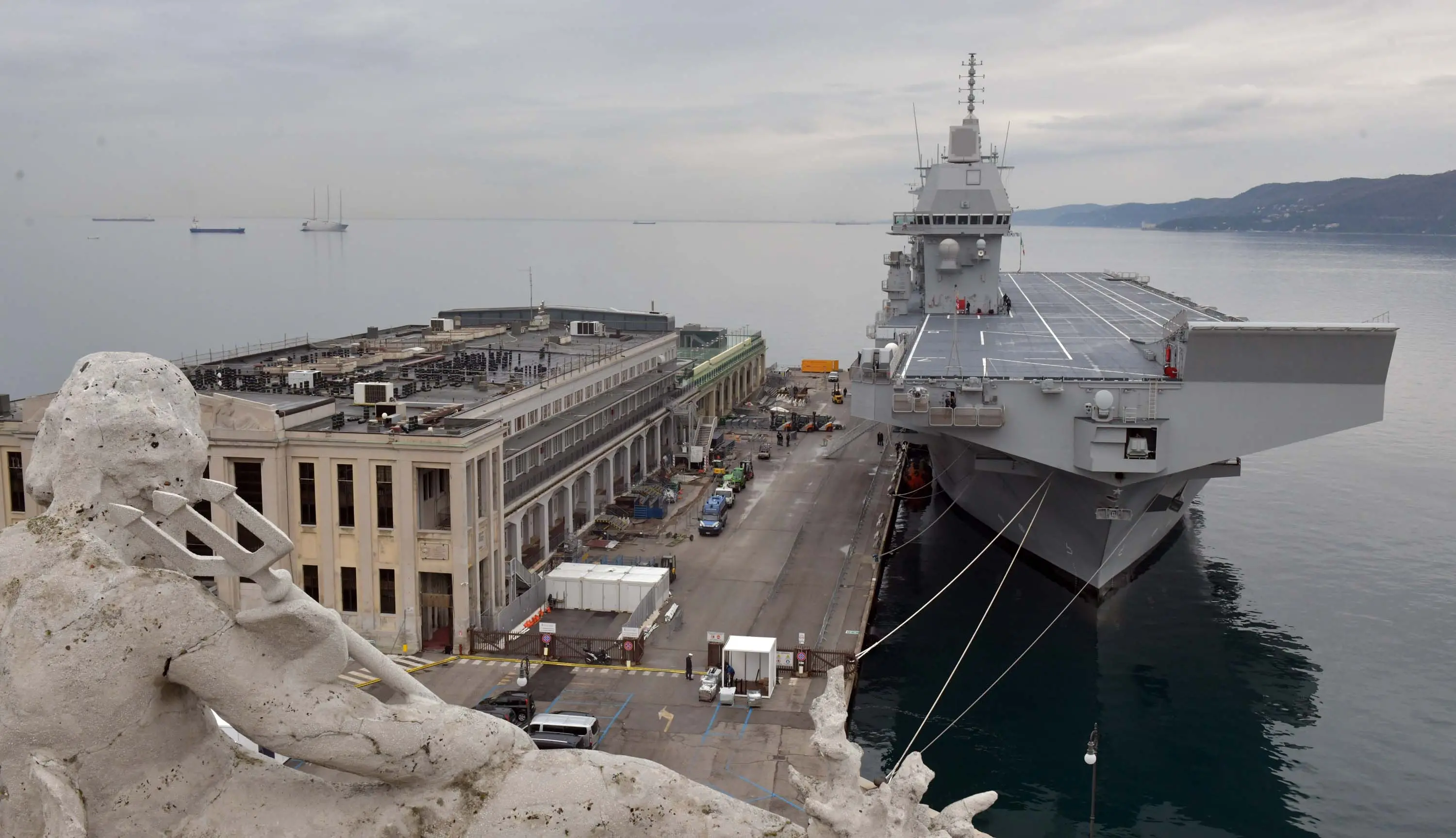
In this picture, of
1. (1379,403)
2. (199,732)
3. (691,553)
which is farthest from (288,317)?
(199,732)

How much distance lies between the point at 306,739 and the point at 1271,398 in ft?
77.7

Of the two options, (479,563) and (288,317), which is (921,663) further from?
(288,317)

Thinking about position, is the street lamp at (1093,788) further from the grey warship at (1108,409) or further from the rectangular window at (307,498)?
the rectangular window at (307,498)

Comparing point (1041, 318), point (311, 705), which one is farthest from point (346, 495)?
point (1041, 318)

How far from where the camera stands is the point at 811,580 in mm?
32656

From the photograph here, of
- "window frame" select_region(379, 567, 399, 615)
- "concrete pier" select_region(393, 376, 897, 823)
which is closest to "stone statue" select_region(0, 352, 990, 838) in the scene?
"concrete pier" select_region(393, 376, 897, 823)

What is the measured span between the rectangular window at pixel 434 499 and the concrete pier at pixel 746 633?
10.4 feet

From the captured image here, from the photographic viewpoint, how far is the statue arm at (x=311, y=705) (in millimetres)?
7664

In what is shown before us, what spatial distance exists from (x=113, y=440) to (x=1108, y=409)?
22006 mm

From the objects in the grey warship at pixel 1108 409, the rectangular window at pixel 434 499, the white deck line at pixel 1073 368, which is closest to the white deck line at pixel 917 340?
the grey warship at pixel 1108 409

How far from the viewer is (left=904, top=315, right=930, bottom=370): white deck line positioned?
3394cm

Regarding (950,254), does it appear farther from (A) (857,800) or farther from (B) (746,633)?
(A) (857,800)

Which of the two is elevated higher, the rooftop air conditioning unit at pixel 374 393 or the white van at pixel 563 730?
the rooftop air conditioning unit at pixel 374 393

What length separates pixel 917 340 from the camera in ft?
128
